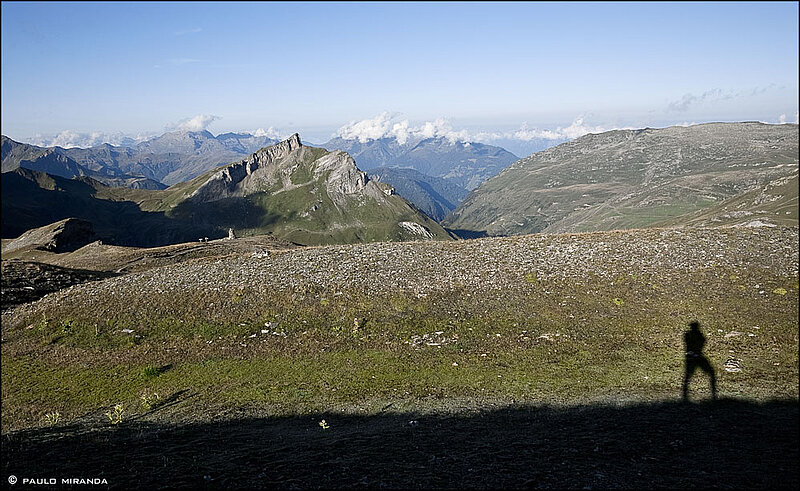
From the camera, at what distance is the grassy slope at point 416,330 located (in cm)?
1716

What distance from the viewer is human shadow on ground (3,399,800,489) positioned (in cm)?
Result: 977

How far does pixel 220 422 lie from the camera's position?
15.2 m

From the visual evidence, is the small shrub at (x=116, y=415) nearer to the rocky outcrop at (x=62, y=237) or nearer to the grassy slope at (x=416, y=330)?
the grassy slope at (x=416, y=330)

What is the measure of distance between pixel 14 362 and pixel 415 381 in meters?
21.7

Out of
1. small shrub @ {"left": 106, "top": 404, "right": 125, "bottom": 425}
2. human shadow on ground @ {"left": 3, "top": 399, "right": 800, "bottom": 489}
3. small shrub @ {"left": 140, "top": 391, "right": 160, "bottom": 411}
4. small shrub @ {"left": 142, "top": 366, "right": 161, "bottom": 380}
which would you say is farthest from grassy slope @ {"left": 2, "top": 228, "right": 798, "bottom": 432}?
human shadow on ground @ {"left": 3, "top": 399, "right": 800, "bottom": 489}

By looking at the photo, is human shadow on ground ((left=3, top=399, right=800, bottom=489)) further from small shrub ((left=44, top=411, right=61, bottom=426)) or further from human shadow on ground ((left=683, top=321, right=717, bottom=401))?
human shadow on ground ((left=683, top=321, right=717, bottom=401))

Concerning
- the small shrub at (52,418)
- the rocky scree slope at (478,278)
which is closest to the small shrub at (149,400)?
the small shrub at (52,418)

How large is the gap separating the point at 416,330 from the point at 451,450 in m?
11.9

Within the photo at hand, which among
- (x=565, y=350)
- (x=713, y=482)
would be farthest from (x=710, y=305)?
(x=713, y=482)

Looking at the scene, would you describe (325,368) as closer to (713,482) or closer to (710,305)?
(713,482)

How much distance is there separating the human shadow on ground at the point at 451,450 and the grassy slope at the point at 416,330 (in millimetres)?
1414

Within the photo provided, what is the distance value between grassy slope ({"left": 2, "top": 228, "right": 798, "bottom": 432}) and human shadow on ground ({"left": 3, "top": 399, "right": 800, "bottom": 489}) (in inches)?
55.7

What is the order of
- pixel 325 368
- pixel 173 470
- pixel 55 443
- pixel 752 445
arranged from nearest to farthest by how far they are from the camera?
pixel 173 470 → pixel 752 445 → pixel 55 443 → pixel 325 368

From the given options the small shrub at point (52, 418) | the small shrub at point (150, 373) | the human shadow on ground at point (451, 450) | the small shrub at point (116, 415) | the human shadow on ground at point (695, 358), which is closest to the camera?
the human shadow on ground at point (451, 450)
